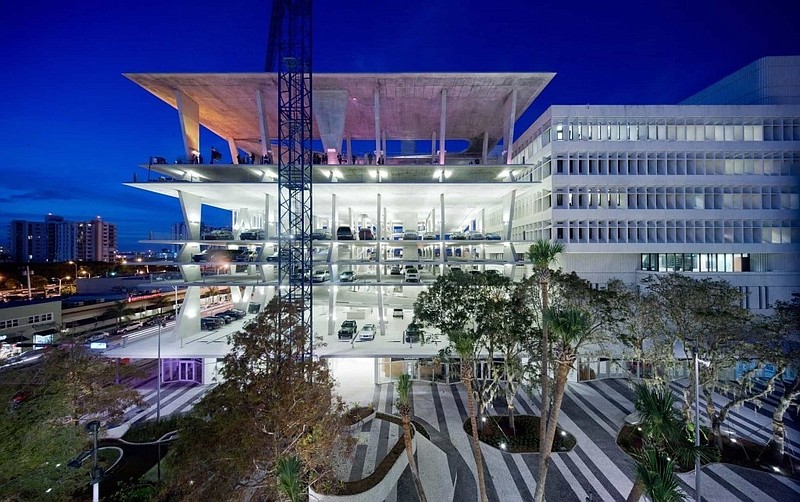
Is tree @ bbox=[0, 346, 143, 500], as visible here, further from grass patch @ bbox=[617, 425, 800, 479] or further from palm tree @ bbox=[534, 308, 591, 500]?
grass patch @ bbox=[617, 425, 800, 479]

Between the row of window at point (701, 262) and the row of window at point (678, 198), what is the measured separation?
4753mm

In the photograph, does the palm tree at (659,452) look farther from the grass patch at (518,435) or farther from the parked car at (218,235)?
the parked car at (218,235)

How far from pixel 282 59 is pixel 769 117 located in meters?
46.8

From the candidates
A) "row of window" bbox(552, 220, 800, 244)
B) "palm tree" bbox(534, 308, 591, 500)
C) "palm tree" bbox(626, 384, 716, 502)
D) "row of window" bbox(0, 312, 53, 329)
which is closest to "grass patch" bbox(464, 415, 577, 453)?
"palm tree" bbox(534, 308, 591, 500)

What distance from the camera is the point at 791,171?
31203 mm

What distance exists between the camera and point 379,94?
111 feet

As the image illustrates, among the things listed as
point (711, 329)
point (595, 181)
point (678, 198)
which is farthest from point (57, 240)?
point (678, 198)

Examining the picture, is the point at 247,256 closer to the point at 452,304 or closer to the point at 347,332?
the point at 347,332

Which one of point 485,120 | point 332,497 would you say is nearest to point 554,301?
point 332,497

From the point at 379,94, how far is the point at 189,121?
20.1 m

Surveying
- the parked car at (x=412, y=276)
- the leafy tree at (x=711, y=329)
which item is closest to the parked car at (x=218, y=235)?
the parked car at (x=412, y=276)

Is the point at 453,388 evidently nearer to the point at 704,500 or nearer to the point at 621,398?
the point at 621,398

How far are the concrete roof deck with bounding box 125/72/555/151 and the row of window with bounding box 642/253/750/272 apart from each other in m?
21.3

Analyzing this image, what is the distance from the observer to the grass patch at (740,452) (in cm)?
1702
